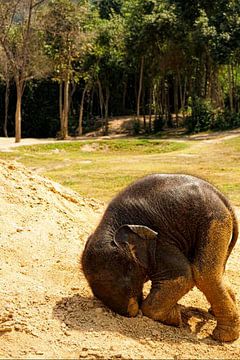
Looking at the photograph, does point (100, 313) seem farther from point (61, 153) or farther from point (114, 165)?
point (61, 153)

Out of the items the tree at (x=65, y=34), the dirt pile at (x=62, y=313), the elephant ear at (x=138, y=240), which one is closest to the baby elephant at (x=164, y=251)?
the elephant ear at (x=138, y=240)

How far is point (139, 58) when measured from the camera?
131 feet

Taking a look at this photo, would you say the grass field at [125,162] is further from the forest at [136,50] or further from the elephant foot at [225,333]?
the elephant foot at [225,333]

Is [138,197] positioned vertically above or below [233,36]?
below

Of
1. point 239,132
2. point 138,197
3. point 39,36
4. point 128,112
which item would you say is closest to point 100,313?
point 138,197

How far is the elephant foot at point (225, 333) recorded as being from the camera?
5.53m

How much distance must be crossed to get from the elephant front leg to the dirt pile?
0.09m

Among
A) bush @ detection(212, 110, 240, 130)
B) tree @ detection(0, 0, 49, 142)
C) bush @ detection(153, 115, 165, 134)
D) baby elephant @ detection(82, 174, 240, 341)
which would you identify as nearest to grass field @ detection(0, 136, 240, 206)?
tree @ detection(0, 0, 49, 142)

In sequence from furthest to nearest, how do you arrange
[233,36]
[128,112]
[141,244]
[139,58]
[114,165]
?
[128,112] < [139,58] < [233,36] < [114,165] < [141,244]

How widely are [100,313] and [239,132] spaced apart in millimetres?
31383

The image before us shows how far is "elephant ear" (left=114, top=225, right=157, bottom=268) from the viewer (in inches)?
206

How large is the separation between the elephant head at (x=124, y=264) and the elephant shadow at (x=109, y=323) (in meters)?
0.13

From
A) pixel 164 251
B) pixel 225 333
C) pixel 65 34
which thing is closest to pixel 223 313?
pixel 225 333

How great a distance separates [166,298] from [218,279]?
1.78ft
